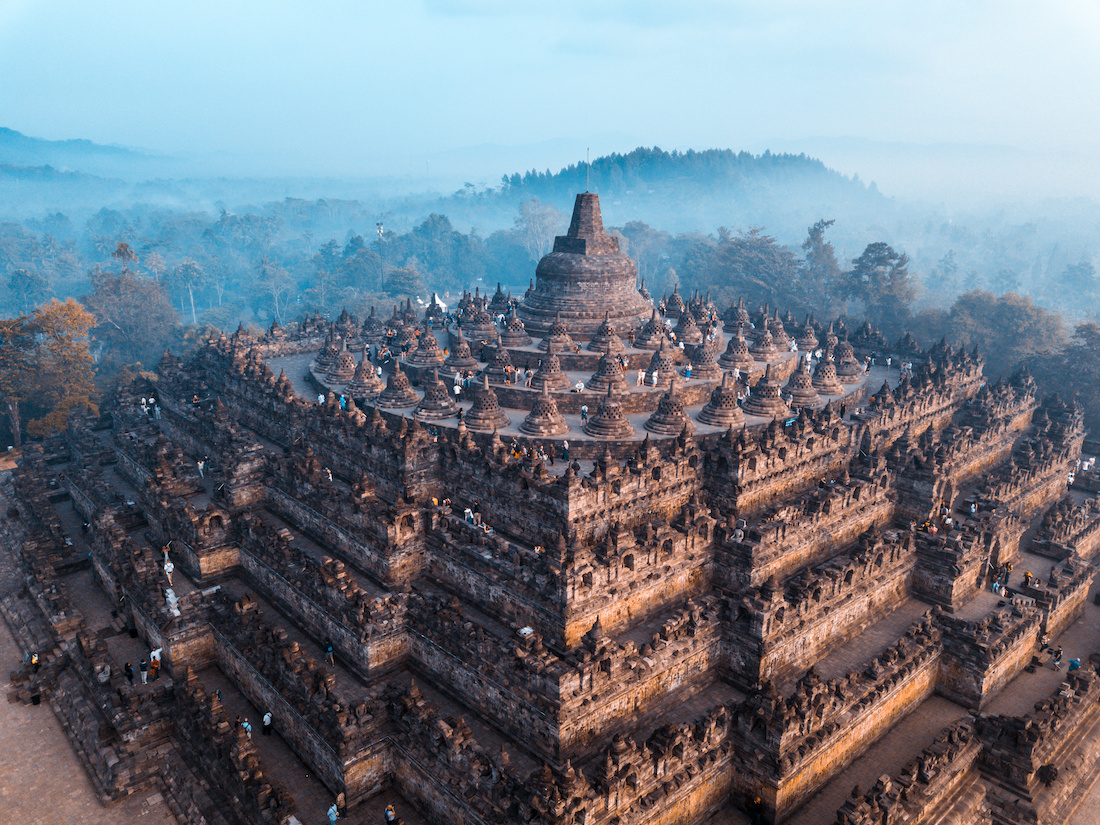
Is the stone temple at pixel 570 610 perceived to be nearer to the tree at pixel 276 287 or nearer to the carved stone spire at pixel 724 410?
the carved stone spire at pixel 724 410

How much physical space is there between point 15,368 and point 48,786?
34.8 metres

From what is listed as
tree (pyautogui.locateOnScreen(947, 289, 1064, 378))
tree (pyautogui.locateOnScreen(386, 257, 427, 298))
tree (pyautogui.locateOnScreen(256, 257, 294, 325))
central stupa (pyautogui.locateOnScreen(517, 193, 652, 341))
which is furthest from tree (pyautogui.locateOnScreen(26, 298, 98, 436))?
tree (pyautogui.locateOnScreen(947, 289, 1064, 378))

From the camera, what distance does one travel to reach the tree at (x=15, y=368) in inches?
1715

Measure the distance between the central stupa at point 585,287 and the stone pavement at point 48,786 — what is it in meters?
30.2

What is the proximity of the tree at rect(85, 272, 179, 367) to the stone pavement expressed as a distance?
181 feet

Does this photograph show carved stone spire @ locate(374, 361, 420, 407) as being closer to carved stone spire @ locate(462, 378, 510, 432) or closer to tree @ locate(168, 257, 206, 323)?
carved stone spire @ locate(462, 378, 510, 432)

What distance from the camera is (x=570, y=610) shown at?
18.7 m

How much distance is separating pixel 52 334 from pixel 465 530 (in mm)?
38736

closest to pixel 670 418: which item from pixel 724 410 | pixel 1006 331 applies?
pixel 724 410

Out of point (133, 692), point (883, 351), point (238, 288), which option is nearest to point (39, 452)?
point (133, 692)

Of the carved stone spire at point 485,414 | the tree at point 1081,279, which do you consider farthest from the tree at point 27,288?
the tree at point 1081,279

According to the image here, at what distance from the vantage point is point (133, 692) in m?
20.4

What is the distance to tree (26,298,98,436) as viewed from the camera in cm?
4412

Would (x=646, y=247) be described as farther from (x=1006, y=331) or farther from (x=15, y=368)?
(x=15, y=368)
